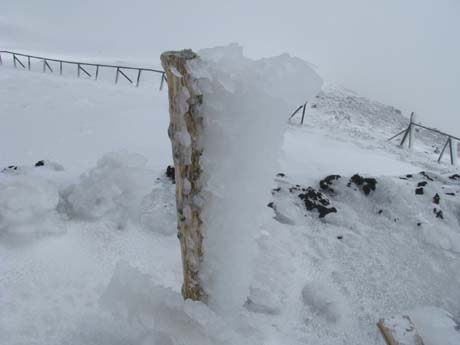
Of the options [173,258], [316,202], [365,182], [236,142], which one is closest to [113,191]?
[173,258]

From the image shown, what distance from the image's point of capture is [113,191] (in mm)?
2877

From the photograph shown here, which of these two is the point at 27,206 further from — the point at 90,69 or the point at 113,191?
the point at 90,69

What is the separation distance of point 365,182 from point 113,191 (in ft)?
9.61

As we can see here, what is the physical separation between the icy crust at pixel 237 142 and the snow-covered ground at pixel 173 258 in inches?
5.5

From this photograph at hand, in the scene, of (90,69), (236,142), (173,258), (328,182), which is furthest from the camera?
(90,69)

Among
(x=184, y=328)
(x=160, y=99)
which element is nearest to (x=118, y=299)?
(x=184, y=328)

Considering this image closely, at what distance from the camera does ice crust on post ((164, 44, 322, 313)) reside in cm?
128

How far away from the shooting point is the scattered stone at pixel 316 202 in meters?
3.52

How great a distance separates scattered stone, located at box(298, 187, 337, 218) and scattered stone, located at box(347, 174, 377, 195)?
52 centimetres

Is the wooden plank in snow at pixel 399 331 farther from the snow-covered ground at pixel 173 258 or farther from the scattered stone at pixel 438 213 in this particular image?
the scattered stone at pixel 438 213

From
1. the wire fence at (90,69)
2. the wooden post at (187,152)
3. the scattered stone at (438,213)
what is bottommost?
the wire fence at (90,69)

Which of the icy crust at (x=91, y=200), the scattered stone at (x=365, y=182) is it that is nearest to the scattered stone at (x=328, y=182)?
the scattered stone at (x=365, y=182)

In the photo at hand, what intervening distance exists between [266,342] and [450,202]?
3.06 meters

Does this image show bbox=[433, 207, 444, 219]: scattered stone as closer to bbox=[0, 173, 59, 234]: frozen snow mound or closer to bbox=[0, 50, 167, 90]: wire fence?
bbox=[0, 173, 59, 234]: frozen snow mound
